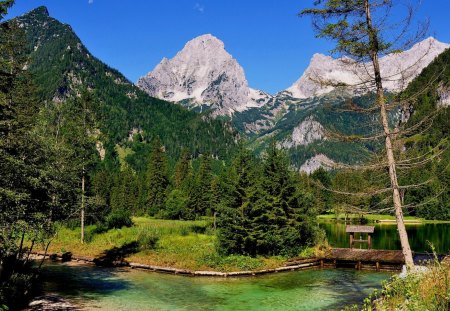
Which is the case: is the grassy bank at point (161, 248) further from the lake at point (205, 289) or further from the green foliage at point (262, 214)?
the lake at point (205, 289)


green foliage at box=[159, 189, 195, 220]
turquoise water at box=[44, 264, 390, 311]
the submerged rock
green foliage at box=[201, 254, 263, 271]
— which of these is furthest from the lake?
green foliage at box=[159, 189, 195, 220]

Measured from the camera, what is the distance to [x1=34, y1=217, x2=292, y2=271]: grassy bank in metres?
44.9

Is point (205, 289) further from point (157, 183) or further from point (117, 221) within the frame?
point (157, 183)

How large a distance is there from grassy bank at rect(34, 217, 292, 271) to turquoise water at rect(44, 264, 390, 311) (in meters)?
3.33

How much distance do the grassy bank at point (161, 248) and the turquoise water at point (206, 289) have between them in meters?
3.33

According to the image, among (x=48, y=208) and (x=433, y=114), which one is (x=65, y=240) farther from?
(x=433, y=114)

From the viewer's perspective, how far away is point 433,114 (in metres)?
18.8

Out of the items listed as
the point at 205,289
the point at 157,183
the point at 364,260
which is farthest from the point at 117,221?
the point at 157,183

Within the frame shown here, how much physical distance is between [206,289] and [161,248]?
1697 centimetres

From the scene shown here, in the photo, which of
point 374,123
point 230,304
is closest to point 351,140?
point 374,123

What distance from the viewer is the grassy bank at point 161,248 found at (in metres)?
44.9

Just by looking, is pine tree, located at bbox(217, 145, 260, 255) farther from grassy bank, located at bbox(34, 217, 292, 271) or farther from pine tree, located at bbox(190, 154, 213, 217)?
pine tree, located at bbox(190, 154, 213, 217)

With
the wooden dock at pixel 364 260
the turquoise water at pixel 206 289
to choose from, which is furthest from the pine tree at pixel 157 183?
the wooden dock at pixel 364 260

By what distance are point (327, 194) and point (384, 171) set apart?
139155 mm
